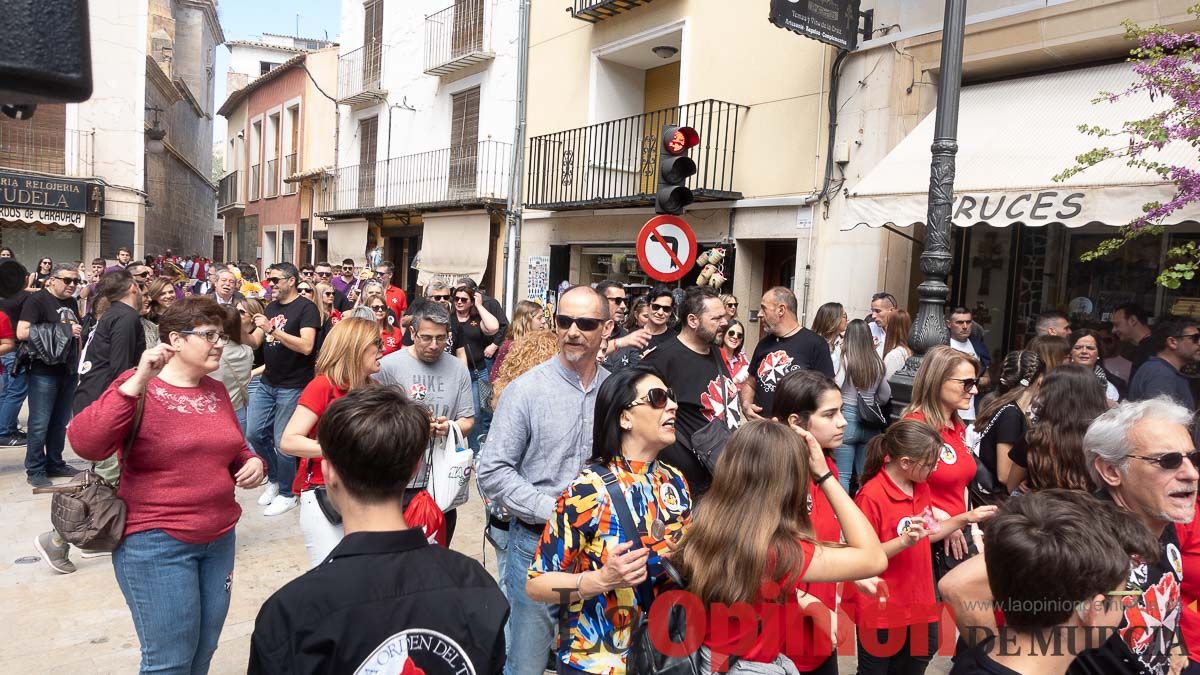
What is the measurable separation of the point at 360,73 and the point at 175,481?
19367 millimetres

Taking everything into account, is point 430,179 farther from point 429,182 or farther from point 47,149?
point 47,149

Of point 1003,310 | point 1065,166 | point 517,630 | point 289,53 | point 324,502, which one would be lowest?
point 517,630

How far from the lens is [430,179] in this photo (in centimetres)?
1741

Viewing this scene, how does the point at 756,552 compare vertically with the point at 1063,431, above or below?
below

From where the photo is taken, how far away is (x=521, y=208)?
14422 mm

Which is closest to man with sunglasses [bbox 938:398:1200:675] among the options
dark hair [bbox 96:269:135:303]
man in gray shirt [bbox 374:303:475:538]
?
man in gray shirt [bbox 374:303:475:538]

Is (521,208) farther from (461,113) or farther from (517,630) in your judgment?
(517,630)

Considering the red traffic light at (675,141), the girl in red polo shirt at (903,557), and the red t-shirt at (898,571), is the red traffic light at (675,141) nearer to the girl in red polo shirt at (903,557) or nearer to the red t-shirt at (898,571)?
the girl in red polo shirt at (903,557)

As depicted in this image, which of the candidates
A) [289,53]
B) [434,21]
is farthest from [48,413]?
[289,53]

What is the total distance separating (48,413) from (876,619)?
22.6ft

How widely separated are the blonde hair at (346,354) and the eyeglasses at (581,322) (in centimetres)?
100

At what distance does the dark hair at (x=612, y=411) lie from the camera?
2.61 meters

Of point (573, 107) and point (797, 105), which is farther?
point (573, 107)

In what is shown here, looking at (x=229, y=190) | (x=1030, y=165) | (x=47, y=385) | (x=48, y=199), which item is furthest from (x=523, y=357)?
(x=229, y=190)
